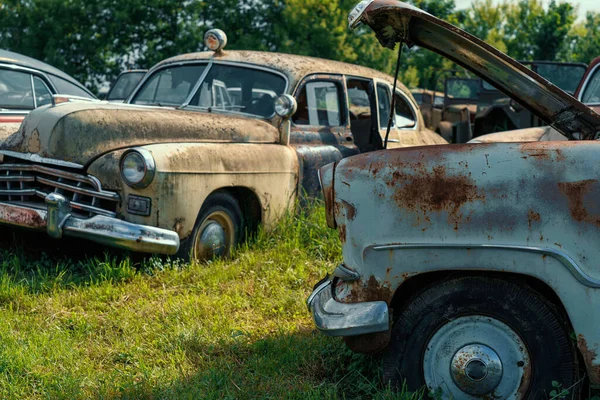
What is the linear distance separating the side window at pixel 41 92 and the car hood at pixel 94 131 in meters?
2.24

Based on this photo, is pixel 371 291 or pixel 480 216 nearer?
pixel 480 216

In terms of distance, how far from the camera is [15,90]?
666 centimetres

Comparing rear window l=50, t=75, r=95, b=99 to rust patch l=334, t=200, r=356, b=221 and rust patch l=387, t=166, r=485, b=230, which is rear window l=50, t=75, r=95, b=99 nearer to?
rust patch l=334, t=200, r=356, b=221

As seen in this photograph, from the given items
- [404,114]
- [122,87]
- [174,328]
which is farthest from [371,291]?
[122,87]

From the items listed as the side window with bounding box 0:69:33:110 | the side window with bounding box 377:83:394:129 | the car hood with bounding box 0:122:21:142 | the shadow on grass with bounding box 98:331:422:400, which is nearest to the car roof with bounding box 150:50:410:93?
the side window with bounding box 377:83:394:129

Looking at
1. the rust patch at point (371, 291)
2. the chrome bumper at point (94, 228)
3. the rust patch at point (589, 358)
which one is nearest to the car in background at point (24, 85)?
the chrome bumper at point (94, 228)

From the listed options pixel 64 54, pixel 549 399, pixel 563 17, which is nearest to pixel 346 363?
pixel 549 399

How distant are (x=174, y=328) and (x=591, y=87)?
3.53 m

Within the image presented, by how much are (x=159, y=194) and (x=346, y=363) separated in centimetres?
175

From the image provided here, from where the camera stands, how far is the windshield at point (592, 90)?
496cm

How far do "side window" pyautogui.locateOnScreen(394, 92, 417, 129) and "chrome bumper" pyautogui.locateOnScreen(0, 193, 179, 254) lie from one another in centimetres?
306

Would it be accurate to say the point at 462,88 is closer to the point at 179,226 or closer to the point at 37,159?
the point at 179,226

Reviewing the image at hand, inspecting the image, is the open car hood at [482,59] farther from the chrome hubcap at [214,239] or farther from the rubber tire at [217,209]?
the chrome hubcap at [214,239]

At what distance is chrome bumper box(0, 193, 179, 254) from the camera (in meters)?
4.11
